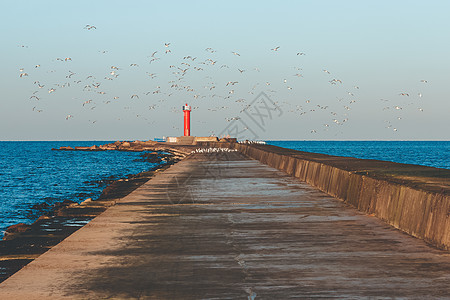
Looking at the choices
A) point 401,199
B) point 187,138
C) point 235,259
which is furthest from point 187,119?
point 235,259

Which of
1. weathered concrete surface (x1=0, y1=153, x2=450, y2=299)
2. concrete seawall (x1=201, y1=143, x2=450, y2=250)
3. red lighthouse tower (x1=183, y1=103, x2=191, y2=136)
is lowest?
weathered concrete surface (x1=0, y1=153, x2=450, y2=299)

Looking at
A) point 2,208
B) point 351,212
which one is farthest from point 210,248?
point 2,208

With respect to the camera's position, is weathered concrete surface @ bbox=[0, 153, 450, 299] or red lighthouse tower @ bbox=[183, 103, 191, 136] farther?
red lighthouse tower @ bbox=[183, 103, 191, 136]

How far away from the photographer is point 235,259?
25.7 feet

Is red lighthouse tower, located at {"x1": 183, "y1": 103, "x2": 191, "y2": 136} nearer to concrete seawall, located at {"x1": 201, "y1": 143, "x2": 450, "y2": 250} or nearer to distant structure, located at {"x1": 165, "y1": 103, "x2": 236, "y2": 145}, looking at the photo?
distant structure, located at {"x1": 165, "y1": 103, "x2": 236, "y2": 145}

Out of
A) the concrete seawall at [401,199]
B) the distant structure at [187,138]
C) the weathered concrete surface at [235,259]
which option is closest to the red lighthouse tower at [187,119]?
the distant structure at [187,138]

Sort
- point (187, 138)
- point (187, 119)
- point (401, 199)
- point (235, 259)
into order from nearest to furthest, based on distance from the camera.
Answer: point (235, 259) → point (401, 199) → point (187, 138) → point (187, 119)

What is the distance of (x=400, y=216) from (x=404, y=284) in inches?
163

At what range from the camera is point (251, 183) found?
2131cm

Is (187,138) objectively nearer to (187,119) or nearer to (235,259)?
(187,119)

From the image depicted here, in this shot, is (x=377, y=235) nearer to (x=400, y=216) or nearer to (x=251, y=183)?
(x=400, y=216)

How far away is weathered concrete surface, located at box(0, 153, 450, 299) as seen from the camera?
6.23 metres

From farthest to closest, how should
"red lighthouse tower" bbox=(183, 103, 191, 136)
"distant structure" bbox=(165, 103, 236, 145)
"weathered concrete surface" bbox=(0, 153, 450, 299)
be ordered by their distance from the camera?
1. "red lighthouse tower" bbox=(183, 103, 191, 136)
2. "distant structure" bbox=(165, 103, 236, 145)
3. "weathered concrete surface" bbox=(0, 153, 450, 299)

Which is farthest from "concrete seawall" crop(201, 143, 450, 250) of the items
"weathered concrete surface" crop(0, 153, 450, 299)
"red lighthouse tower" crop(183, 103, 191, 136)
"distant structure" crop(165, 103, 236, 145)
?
"red lighthouse tower" crop(183, 103, 191, 136)
